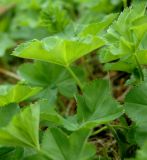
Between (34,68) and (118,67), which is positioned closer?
(118,67)

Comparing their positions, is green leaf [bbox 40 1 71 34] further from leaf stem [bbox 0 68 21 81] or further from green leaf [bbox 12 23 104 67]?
leaf stem [bbox 0 68 21 81]

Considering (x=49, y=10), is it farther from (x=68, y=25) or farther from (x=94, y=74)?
(x=94, y=74)

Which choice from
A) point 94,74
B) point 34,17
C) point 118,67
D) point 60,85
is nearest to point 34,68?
point 60,85

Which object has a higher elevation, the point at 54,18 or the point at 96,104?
the point at 54,18

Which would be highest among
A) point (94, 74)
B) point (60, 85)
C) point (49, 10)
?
point (49, 10)

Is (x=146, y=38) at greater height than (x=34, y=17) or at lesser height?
greater

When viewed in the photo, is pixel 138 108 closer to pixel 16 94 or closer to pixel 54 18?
pixel 16 94

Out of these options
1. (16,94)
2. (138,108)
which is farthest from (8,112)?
(138,108)

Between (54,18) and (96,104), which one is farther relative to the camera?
(54,18)
